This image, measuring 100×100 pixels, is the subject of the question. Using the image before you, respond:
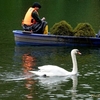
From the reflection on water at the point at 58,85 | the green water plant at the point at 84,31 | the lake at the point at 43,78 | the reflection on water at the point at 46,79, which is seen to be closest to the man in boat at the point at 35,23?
the lake at the point at 43,78

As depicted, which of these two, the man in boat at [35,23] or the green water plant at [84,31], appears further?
the man in boat at [35,23]

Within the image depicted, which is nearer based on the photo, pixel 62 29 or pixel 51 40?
pixel 51 40

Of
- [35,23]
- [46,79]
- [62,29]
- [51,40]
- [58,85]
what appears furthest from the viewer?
[35,23]

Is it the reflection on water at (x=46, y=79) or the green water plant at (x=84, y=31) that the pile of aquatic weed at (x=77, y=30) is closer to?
the green water plant at (x=84, y=31)

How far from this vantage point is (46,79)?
1652 cm

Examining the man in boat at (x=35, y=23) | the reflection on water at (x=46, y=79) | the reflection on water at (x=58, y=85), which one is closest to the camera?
the reflection on water at (x=46, y=79)

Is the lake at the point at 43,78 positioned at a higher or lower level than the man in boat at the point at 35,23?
lower

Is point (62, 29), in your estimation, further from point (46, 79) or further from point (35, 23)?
point (46, 79)

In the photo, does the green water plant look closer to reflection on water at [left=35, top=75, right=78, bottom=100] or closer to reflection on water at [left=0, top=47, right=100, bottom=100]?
reflection on water at [left=0, top=47, right=100, bottom=100]

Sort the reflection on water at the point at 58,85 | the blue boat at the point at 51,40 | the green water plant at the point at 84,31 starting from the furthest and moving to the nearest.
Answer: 1. the green water plant at the point at 84,31
2. the blue boat at the point at 51,40
3. the reflection on water at the point at 58,85

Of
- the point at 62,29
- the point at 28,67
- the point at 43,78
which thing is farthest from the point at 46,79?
the point at 62,29

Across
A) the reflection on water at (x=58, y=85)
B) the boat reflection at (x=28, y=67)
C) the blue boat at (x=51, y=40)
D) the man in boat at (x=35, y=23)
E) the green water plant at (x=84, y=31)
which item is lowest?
the reflection on water at (x=58, y=85)

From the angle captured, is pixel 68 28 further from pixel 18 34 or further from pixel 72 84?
pixel 72 84

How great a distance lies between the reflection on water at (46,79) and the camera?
1419cm
